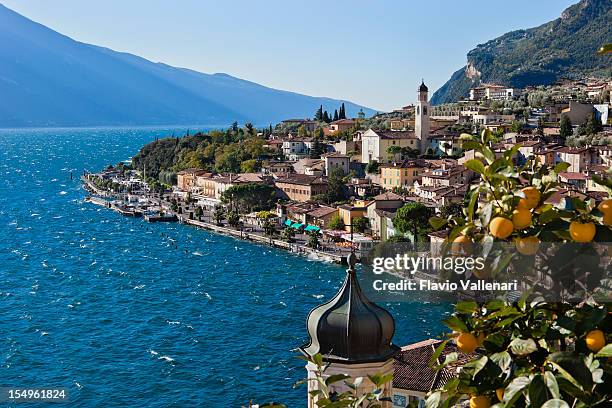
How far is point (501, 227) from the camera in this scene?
1786 millimetres

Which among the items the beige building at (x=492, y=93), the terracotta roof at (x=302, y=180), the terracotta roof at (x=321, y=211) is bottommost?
the terracotta roof at (x=321, y=211)

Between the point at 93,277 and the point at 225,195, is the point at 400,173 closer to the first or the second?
the point at 225,195

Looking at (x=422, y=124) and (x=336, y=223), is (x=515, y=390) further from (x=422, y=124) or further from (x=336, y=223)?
(x=422, y=124)

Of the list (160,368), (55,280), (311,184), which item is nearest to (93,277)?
(55,280)

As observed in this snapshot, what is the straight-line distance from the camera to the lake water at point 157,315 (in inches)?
722

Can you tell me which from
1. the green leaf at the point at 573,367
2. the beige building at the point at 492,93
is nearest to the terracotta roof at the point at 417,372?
the green leaf at the point at 573,367

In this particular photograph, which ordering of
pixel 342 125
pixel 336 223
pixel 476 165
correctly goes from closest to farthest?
pixel 476 165 → pixel 336 223 → pixel 342 125

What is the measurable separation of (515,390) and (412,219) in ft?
107

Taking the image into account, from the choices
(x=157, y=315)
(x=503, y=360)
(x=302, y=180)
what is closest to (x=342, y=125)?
(x=302, y=180)

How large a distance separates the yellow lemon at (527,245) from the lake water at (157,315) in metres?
15.6

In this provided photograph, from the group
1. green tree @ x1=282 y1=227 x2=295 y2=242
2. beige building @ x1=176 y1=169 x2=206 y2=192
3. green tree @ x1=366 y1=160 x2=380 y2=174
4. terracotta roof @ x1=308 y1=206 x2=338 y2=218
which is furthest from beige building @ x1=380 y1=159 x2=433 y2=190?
beige building @ x1=176 y1=169 x2=206 y2=192

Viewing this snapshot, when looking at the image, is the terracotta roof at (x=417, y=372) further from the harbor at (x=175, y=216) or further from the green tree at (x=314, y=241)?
the green tree at (x=314, y=241)

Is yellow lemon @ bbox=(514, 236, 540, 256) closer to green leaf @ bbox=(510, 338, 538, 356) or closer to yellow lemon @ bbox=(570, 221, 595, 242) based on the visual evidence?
yellow lemon @ bbox=(570, 221, 595, 242)

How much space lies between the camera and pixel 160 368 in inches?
766
